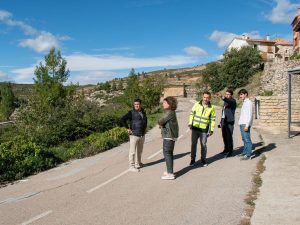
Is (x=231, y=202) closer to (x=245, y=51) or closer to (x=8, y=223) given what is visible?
(x=8, y=223)

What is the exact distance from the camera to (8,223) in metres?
5.92

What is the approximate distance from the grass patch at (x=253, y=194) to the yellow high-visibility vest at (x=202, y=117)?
5.11 feet

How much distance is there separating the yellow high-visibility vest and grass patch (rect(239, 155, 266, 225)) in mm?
1556

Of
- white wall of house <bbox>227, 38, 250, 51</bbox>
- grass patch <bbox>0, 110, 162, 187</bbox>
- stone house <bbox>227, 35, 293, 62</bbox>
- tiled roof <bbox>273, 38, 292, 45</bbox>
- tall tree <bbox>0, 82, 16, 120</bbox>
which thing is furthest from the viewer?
tiled roof <bbox>273, 38, 292, 45</bbox>

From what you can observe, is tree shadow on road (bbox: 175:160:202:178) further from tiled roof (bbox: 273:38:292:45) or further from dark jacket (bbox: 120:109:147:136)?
tiled roof (bbox: 273:38:292:45)

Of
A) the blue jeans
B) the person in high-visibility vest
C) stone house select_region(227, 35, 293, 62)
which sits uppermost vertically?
stone house select_region(227, 35, 293, 62)

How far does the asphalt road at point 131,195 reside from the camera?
588 cm

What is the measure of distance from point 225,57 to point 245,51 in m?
3.17

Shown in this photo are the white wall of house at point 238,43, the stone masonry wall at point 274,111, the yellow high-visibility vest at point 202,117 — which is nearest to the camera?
the yellow high-visibility vest at point 202,117

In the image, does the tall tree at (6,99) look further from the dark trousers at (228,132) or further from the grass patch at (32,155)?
the dark trousers at (228,132)

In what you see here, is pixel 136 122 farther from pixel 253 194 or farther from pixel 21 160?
pixel 253 194

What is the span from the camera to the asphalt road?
588 centimetres

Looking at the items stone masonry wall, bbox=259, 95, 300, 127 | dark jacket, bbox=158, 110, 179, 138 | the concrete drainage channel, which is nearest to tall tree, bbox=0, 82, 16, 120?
stone masonry wall, bbox=259, 95, 300, 127

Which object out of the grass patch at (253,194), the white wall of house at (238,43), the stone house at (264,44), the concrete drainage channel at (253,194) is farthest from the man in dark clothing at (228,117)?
the white wall of house at (238,43)
